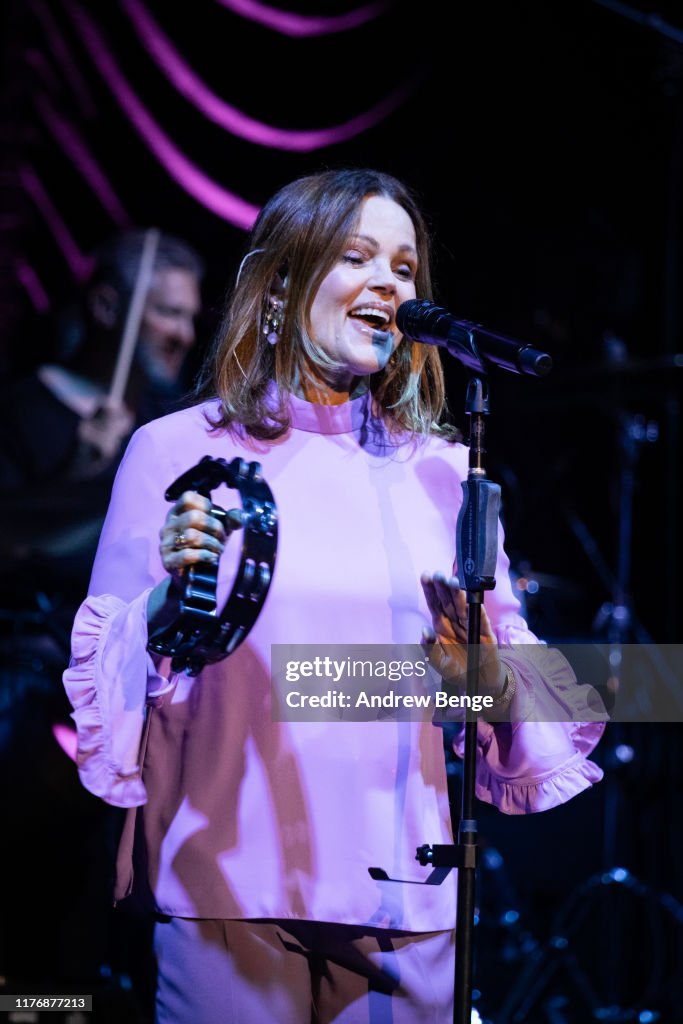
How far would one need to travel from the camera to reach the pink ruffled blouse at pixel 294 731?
1.56 meters

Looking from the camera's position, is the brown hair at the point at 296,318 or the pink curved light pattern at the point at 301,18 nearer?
the brown hair at the point at 296,318

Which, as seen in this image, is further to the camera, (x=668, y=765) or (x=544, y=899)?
(x=544, y=899)

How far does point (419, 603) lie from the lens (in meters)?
1.71

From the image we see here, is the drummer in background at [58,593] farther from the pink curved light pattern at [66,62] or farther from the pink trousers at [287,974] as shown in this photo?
the pink trousers at [287,974]

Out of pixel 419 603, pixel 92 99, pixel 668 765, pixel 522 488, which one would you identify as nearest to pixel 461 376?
pixel 419 603

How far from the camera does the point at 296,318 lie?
1860 mm

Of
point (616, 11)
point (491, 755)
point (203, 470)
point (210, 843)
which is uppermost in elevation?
point (616, 11)

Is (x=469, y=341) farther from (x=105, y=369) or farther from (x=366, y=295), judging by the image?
(x=105, y=369)

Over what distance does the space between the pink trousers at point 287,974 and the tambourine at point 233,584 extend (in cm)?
39

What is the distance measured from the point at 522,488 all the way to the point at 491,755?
2371mm

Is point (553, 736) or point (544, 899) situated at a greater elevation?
point (553, 736)

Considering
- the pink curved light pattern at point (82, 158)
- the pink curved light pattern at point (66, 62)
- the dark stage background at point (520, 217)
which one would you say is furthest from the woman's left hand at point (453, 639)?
the pink curved light pattern at point (66, 62)

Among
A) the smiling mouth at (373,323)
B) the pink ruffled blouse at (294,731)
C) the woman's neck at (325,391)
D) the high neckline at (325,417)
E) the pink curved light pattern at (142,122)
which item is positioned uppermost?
the pink curved light pattern at (142,122)

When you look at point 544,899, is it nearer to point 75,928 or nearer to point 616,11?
point 75,928
